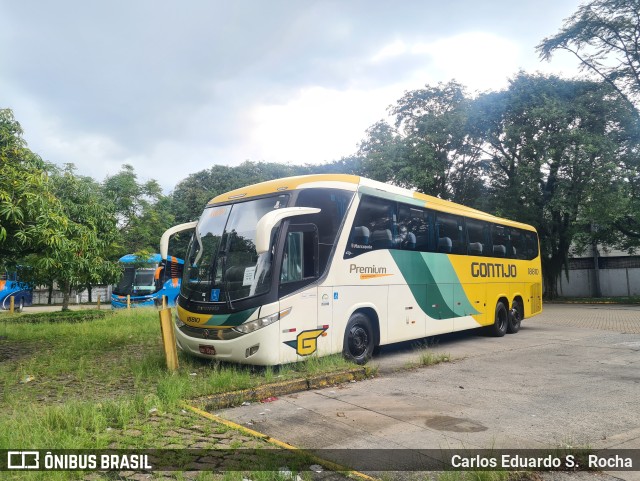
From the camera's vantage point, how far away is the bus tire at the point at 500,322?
13.5 metres

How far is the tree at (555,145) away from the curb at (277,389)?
21.0m

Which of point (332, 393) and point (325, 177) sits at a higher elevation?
point (325, 177)

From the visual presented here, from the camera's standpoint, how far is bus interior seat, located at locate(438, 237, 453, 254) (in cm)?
1112

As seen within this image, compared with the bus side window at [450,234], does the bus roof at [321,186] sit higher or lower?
higher

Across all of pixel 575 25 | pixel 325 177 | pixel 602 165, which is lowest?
pixel 325 177

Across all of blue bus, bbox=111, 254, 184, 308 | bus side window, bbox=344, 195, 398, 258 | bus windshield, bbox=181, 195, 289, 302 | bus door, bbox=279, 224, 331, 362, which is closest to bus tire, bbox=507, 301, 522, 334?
bus side window, bbox=344, 195, 398, 258

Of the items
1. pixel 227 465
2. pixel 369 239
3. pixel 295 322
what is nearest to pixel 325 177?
pixel 369 239

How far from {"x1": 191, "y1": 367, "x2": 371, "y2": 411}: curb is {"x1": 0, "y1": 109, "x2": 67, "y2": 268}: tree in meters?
4.59

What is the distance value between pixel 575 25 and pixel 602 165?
7.51 m

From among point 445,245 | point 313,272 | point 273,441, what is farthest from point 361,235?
point 273,441

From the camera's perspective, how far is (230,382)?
6449 mm

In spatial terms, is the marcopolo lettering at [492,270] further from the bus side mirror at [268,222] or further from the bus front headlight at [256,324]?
the bus front headlight at [256,324]

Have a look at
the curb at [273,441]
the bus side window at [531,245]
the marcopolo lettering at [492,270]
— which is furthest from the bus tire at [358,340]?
the bus side window at [531,245]

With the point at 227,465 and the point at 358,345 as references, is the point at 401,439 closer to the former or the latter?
the point at 227,465
